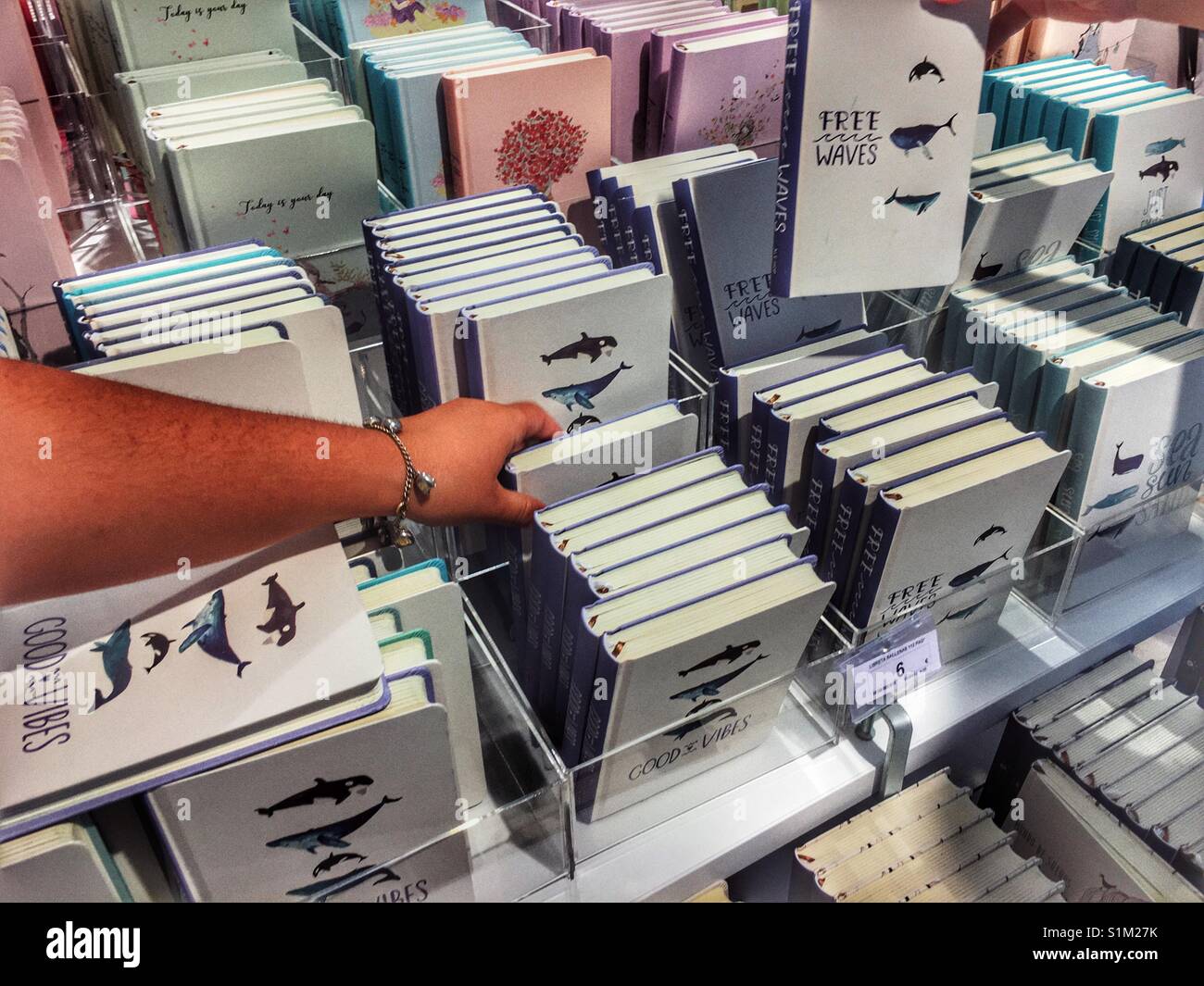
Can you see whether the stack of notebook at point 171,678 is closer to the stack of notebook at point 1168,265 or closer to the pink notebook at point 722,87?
the pink notebook at point 722,87

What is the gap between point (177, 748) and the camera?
106 centimetres

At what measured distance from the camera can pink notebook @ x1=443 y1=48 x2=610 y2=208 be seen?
1991 mm

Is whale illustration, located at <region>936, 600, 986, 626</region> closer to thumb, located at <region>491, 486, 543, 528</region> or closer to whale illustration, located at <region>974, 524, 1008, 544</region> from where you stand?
whale illustration, located at <region>974, 524, 1008, 544</region>

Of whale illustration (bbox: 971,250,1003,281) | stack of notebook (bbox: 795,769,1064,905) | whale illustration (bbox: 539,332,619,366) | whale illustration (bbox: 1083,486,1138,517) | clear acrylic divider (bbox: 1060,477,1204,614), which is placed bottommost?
stack of notebook (bbox: 795,769,1064,905)

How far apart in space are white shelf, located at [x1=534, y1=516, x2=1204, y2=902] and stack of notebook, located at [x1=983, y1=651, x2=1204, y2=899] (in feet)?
0.25

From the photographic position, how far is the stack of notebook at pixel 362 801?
1098mm

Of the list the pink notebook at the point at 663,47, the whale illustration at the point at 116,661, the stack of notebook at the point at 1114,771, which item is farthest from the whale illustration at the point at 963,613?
the pink notebook at the point at 663,47

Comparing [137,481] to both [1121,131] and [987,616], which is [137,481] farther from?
[1121,131]

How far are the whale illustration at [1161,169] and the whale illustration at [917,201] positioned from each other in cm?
94

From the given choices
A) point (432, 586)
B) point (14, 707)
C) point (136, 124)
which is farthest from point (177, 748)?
point (136, 124)

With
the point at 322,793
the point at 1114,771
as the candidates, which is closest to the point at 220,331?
the point at 322,793

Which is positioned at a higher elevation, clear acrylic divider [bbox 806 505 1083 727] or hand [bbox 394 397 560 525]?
hand [bbox 394 397 560 525]

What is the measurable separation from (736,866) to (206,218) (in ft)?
5.02

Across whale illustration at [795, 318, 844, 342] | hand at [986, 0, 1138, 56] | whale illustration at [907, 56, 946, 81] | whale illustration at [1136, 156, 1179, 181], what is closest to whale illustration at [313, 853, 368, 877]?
whale illustration at [795, 318, 844, 342]
